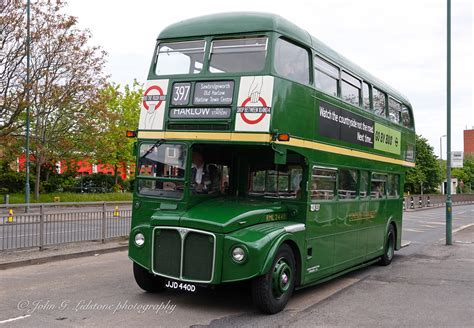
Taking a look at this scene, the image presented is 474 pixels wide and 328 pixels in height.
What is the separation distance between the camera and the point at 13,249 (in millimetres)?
10977

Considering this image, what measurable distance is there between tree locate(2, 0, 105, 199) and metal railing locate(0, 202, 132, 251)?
42.7 ft

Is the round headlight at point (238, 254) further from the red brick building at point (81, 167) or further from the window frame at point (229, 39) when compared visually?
the red brick building at point (81, 167)

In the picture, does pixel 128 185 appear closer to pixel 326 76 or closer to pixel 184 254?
pixel 326 76

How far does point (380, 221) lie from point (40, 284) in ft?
24.4

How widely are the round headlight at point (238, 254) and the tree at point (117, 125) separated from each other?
Answer: 26.5 meters

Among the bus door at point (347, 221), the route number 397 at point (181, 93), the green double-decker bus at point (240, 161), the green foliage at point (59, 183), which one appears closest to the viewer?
the green double-decker bus at point (240, 161)

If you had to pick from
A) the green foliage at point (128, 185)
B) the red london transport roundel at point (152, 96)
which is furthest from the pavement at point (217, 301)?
the green foliage at point (128, 185)

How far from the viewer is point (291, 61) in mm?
7887

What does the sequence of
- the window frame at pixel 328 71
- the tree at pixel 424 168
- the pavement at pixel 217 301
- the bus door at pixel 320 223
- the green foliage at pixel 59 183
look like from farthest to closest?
1. the tree at pixel 424 168
2. the green foliage at pixel 59 183
3. the window frame at pixel 328 71
4. the bus door at pixel 320 223
5. the pavement at pixel 217 301

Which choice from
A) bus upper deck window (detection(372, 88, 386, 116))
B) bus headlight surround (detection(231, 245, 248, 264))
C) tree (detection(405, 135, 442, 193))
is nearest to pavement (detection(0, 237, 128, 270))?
bus headlight surround (detection(231, 245, 248, 264))

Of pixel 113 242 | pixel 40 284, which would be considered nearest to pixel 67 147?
pixel 113 242

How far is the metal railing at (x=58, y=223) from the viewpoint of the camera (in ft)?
35.9

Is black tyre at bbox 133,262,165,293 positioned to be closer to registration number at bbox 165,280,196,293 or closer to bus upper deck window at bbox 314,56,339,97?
registration number at bbox 165,280,196,293

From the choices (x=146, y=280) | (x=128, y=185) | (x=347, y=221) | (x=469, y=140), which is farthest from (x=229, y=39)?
(x=469, y=140)
